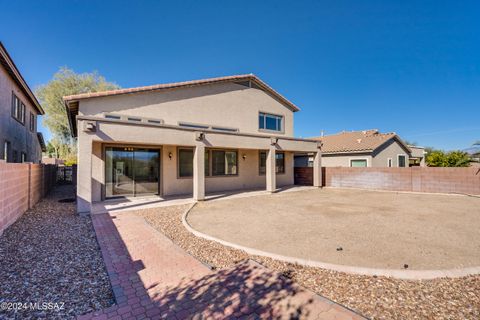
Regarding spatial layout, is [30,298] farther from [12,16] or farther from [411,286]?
[12,16]

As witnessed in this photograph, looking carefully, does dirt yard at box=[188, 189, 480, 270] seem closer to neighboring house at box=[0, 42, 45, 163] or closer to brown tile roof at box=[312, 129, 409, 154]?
brown tile roof at box=[312, 129, 409, 154]

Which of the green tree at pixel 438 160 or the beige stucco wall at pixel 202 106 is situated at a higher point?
the beige stucco wall at pixel 202 106

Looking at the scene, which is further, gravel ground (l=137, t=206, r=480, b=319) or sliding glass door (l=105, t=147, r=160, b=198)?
sliding glass door (l=105, t=147, r=160, b=198)

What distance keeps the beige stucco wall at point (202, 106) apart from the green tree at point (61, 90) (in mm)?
21731

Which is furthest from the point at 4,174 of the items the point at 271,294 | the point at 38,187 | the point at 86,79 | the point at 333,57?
the point at 86,79

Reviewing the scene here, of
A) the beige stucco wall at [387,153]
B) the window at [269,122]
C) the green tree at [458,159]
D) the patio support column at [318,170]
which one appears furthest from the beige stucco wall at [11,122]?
the green tree at [458,159]

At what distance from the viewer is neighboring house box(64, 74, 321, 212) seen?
8.70 m

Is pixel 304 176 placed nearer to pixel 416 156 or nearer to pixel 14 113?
pixel 416 156

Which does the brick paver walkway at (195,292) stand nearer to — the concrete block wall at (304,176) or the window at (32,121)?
the concrete block wall at (304,176)

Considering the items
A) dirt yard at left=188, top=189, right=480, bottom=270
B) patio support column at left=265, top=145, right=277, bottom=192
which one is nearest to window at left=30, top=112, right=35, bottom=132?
dirt yard at left=188, top=189, right=480, bottom=270

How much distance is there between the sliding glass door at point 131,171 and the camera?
33.8ft

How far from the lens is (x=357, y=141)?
21047 mm

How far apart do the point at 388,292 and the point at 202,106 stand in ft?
39.8

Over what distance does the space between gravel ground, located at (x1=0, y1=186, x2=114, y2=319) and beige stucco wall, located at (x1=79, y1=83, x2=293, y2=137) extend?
19.2 feet
